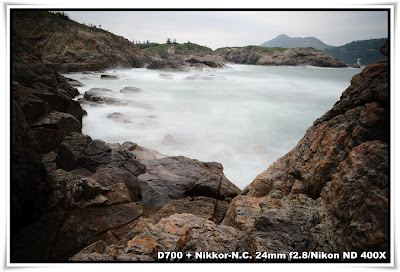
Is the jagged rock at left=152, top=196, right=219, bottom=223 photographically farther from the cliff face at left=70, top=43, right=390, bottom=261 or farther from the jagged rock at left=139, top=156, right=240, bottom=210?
the cliff face at left=70, top=43, right=390, bottom=261

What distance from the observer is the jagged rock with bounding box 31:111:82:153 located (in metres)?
5.68

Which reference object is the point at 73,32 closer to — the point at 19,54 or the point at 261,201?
the point at 19,54

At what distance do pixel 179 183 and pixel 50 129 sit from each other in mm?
3741

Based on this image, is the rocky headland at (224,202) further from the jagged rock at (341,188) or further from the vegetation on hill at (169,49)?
the vegetation on hill at (169,49)

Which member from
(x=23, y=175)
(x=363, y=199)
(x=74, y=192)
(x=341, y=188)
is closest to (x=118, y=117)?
(x=74, y=192)

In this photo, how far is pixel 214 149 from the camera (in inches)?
318

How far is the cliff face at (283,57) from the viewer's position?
2837 inches

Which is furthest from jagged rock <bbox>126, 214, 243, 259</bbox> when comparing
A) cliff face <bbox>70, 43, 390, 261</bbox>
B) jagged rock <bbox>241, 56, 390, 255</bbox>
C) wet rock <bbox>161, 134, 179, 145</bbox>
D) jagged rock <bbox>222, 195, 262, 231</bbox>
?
wet rock <bbox>161, 134, 179, 145</bbox>

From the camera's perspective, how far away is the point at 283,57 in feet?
252

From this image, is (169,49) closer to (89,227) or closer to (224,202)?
(224,202)

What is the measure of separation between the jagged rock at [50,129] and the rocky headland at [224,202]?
1.13 meters

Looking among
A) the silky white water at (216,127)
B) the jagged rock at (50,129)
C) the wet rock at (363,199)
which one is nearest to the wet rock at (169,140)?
the silky white water at (216,127)
